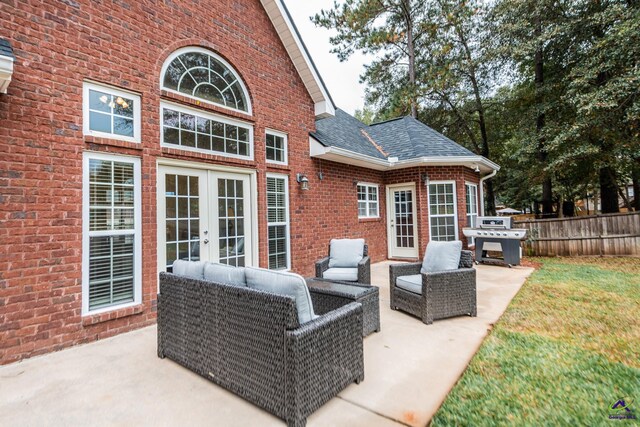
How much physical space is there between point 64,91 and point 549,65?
16.0 m

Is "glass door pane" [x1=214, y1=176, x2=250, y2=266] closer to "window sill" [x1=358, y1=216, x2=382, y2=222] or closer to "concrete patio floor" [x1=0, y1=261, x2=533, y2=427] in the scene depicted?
"concrete patio floor" [x1=0, y1=261, x2=533, y2=427]

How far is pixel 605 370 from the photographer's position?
2.67m

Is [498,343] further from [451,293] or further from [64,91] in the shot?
[64,91]

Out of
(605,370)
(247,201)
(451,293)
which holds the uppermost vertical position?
(247,201)

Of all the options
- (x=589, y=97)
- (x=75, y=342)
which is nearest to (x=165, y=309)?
(x=75, y=342)

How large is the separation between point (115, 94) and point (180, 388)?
12.6 feet

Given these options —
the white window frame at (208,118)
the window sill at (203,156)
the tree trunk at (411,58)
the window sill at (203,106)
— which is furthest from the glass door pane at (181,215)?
the tree trunk at (411,58)

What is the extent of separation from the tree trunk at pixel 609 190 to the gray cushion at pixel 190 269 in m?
15.5

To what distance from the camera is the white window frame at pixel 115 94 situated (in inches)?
145

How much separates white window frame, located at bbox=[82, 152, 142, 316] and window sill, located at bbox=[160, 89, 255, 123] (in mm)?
1139

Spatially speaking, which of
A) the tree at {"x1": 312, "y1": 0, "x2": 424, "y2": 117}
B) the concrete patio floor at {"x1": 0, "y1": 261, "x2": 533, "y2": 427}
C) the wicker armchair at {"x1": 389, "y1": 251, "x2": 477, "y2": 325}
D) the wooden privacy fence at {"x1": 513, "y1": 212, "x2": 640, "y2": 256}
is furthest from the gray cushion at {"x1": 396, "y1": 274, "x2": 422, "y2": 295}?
the tree at {"x1": 312, "y1": 0, "x2": 424, "y2": 117}

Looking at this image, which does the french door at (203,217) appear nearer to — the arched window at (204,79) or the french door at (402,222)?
the arched window at (204,79)

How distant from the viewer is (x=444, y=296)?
403 cm

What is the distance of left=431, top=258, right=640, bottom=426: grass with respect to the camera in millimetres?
2113
